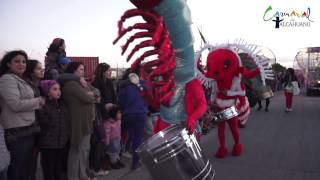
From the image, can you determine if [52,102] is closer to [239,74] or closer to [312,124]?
[239,74]

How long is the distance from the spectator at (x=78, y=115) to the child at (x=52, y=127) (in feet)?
0.28

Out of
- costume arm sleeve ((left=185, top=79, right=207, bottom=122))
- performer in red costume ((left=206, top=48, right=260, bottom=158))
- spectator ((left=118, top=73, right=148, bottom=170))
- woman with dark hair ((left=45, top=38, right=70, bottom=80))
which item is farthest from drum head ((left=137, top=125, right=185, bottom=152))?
performer in red costume ((left=206, top=48, right=260, bottom=158))

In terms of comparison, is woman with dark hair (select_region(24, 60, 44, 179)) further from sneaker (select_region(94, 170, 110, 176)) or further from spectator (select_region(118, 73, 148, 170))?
spectator (select_region(118, 73, 148, 170))

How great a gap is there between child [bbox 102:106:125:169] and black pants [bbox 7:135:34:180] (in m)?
1.25

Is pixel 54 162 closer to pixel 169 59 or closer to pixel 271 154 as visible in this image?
pixel 169 59

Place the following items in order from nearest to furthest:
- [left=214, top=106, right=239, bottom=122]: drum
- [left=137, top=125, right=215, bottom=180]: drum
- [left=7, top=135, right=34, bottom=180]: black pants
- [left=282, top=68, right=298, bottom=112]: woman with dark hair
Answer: [left=137, top=125, right=215, bottom=180]: drum
[left=7, top=135, right=34, bottom=180]: black pants
[left=214, top=106, right=239, bottom=122]: drum
[left=282, top=68, right=298, bottom=112]: woman with dark hair

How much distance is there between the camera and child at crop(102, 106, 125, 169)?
4445mm

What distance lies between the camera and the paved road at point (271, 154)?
4.28 m

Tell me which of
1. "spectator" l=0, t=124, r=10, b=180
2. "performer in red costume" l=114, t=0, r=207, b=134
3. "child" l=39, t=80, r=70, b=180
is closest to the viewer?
"performer in red costume" l=114, t=0, r=207, b=134

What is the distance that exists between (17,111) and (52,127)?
1.63 feet

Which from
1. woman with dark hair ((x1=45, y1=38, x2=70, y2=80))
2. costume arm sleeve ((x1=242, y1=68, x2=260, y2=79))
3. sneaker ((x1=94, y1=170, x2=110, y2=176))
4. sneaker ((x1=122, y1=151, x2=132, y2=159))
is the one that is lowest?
sneaker ((x1=122, y1=151, x2=132, y2=159))

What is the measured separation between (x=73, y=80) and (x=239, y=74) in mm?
2585

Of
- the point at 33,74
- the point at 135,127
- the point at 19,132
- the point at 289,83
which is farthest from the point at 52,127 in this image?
the point at 289,83

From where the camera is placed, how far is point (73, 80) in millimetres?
3725
